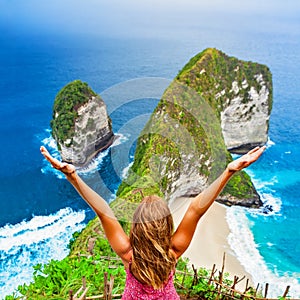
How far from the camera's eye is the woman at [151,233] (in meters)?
2.70

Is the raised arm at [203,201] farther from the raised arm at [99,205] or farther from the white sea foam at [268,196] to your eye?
the white sea foam at [268,196]

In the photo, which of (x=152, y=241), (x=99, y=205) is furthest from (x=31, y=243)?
(x=152, y=241)

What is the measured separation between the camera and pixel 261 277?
785 inches

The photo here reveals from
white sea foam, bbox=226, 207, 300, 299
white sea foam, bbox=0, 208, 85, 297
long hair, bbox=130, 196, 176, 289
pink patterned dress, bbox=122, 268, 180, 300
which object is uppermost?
long hair, bbox=130, 196, 176, 289

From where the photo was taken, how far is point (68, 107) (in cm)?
3331

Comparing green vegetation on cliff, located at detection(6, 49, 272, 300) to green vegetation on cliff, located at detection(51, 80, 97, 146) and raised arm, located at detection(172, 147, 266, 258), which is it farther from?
raised arm, located at detection(172, 147, 266, 258)

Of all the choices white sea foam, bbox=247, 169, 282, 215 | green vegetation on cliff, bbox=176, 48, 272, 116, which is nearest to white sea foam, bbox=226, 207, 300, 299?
white sea foam, bbox=247, 169, 282, 215

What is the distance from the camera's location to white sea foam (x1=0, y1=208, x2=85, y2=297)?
68.4 ft

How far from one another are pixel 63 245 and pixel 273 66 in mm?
62287

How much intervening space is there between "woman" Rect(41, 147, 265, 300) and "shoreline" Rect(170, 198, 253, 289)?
1577 centimetres

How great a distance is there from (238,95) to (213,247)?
694 inches

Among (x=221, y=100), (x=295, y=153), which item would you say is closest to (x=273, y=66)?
(x=295, y=153)

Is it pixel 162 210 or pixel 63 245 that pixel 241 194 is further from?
pixel 162 210

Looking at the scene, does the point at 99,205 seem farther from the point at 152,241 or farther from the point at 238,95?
the point at 238,95
